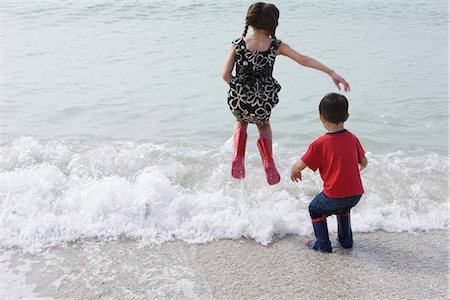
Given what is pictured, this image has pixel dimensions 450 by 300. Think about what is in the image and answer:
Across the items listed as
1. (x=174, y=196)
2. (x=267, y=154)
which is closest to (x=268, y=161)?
(x=267, y=154)

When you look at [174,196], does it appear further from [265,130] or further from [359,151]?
[359,151]

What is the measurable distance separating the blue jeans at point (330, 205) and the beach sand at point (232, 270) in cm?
31

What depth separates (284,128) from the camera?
291 inches

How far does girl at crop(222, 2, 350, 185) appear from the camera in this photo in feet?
12.7

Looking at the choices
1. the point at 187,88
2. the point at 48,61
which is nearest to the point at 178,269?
the point at 187,88

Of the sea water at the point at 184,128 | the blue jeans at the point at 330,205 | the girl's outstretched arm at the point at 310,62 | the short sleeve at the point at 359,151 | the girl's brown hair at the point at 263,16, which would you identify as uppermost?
the girl's brown hair at the point at 263,16

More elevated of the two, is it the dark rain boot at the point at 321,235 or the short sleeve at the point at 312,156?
the short sleeve at the point at 312,156

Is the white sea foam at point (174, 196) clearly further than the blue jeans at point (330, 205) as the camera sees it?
Yes

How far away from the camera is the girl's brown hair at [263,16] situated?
12.6 feet

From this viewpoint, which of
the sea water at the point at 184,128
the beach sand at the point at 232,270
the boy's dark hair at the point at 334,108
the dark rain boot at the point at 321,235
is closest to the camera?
the beach sand at the point at 232,270

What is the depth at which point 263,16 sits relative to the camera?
12.7 feet

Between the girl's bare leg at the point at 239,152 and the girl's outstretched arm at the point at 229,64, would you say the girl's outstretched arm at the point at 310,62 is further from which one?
the girl's bare leg at the point at 239,152

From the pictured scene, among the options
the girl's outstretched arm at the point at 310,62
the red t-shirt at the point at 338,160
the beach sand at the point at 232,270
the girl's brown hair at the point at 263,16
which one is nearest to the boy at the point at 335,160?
the red t-shirt at the point at 338,160

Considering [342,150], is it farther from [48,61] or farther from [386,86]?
[48,61]
